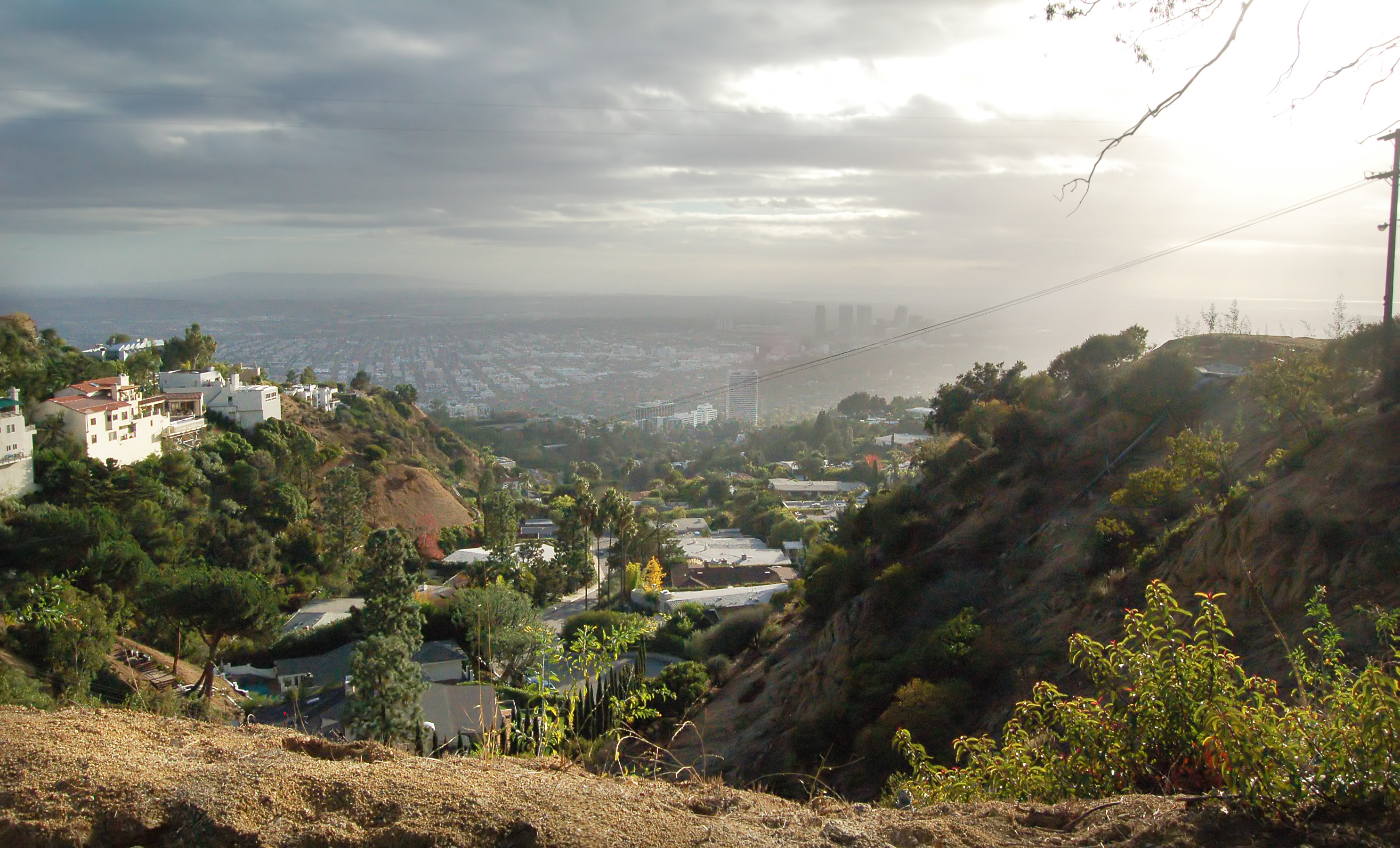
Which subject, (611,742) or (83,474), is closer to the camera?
(611,742)

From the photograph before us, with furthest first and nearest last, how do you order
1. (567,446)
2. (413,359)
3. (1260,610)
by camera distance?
(413,359)
(567,446)
(1260,610)

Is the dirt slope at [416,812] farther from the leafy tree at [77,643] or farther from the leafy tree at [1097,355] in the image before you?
the leafy tree at [1097,355]

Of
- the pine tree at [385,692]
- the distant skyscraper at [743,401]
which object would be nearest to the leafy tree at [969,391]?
the pine tree at [385,692]

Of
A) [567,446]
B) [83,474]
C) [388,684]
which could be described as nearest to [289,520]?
[83,474]

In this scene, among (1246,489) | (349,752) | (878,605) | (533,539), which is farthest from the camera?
(533,539)

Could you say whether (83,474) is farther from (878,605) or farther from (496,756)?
(496,756)

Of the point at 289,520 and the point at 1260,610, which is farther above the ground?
the point at 1260,610

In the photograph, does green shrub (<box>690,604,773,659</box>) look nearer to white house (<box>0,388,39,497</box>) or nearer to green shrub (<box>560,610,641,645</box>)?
green shrub (<box>560,610,641,645</box>)
